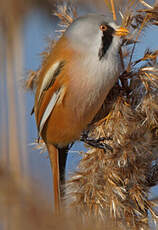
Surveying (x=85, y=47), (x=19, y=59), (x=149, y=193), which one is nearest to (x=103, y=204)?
(x=149, y=193)

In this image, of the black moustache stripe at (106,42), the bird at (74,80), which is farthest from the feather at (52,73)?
the black moustache stripe at (106,42)

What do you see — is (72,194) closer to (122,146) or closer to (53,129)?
(122,146)

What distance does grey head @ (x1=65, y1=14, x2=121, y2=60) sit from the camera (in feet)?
5.82

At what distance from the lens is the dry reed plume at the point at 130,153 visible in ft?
4.77

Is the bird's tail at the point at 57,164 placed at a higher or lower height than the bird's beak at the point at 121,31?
lower

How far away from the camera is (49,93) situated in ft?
6.61

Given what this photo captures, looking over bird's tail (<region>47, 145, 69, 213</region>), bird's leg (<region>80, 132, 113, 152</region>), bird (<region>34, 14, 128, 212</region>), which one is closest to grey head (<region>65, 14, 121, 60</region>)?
bird (<region>34, 14, 128, 212</region>)

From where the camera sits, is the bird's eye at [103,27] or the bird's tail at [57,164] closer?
the bird's eye at [103,27]

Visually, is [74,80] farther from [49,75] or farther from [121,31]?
[121,31]

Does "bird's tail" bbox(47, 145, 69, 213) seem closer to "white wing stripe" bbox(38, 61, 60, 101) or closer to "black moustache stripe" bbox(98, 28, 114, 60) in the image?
"white wing stripe" bbox(38, 61, 60, 101)

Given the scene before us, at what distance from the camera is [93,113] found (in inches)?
73.0

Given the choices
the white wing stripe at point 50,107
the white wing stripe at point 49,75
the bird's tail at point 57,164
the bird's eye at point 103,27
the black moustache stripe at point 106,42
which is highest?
the bird's eye at point 103,27

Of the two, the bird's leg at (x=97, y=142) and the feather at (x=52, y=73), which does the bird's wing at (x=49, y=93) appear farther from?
the bird's leg at (x=97, y=142)

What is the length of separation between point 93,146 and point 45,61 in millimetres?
735
